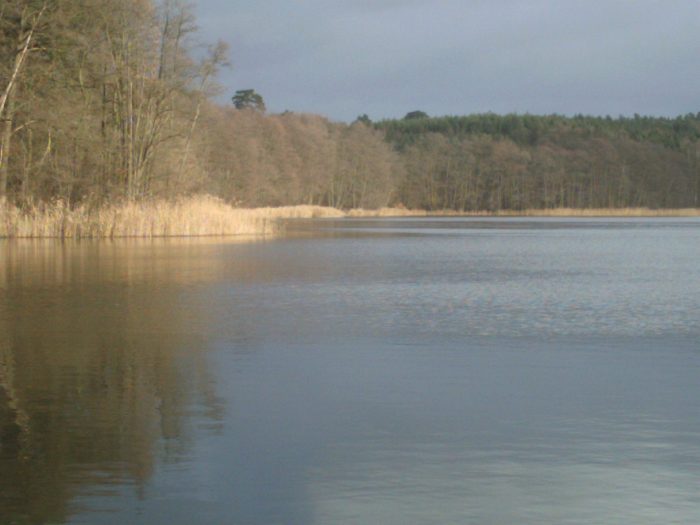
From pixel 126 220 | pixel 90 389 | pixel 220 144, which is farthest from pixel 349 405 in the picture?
pixel 220 144

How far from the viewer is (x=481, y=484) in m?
4.66

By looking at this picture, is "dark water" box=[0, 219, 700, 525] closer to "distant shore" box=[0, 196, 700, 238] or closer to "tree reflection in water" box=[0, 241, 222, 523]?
"tree reflection in water" box=[0, 241, 222, 523]

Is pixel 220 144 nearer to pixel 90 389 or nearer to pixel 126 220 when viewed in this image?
pixel 126 220

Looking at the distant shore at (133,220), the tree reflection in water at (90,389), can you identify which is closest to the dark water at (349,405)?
the tree reflection in water at (90,389)

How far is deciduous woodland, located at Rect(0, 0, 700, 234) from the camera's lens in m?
30.3

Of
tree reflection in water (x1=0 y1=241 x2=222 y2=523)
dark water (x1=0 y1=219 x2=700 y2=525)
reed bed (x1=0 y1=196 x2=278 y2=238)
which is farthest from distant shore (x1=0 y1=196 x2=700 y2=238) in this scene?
dark water (x1=0 y1=219 x2=700 y2=525)

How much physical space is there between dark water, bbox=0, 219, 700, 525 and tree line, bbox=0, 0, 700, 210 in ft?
56.8

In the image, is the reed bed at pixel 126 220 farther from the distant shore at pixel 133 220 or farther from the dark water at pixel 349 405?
the dark water at pixel 349 405

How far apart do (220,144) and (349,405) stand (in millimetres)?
70773

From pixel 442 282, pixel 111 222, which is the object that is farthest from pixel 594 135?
pixel 442 282

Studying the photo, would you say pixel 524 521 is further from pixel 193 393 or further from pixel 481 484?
pixel 193 393

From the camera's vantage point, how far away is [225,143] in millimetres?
76688

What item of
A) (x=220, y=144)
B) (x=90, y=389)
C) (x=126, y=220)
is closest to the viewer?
(x=90, y=389)

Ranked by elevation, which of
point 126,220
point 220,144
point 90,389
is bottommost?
point 90,389
